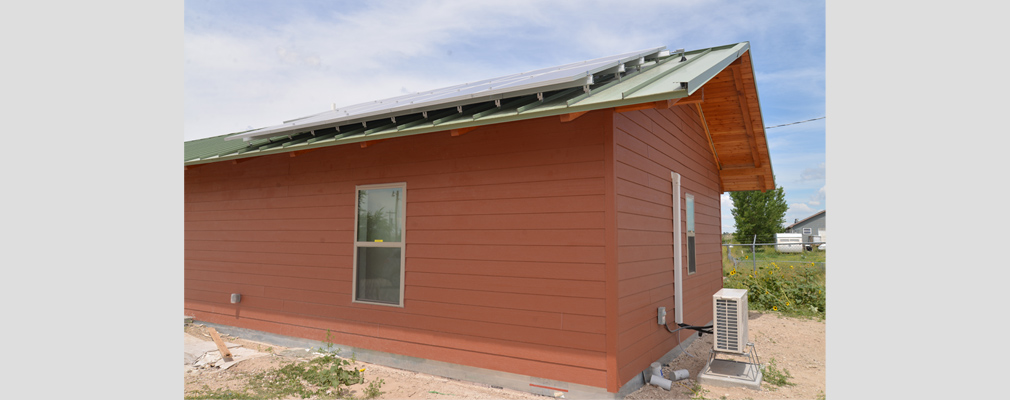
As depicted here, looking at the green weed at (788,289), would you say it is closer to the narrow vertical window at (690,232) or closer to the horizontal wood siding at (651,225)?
the horizontal wood siding at (651,225)

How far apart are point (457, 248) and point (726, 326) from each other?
115 inches

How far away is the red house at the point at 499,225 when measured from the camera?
14.3 feet

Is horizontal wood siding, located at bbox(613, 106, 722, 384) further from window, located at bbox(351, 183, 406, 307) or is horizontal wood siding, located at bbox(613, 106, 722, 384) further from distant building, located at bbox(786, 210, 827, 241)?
distant building, located at bbox(786, 210, 827, 241)

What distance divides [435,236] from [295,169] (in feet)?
8.61

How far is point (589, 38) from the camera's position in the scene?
11516 mm

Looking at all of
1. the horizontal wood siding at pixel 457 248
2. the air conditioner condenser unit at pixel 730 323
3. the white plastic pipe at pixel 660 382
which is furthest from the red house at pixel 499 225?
the air conditioner condenser unit at pixel 730 323

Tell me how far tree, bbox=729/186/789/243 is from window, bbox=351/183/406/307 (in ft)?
117

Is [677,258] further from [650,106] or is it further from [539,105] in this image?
[539,105]

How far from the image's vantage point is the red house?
435 centimetres

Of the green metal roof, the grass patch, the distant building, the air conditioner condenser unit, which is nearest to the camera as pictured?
the green metal roof

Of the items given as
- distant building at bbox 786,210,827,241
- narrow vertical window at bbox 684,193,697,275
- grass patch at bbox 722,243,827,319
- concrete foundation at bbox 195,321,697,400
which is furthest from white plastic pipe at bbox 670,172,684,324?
distant building at bbox 786,210,827,241

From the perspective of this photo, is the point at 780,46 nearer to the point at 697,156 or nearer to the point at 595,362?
the point at 697,156

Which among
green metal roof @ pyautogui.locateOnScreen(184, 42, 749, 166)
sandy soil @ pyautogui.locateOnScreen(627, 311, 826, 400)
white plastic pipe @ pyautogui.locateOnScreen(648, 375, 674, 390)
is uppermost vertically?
green metal roof @ pyautogui.locateOnScreen(184, 42, 749, 166)

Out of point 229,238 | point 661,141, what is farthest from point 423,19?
point 661,141
